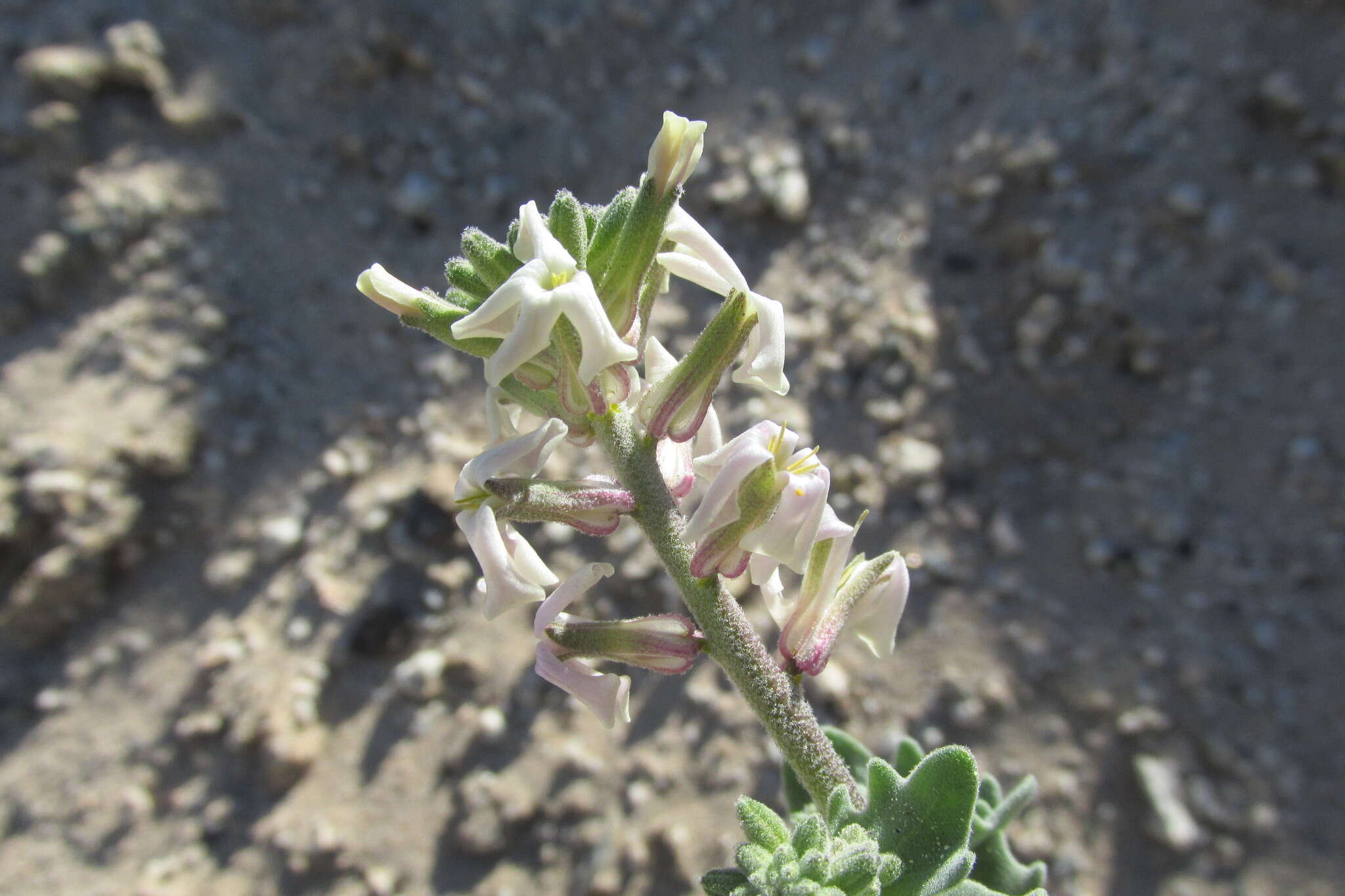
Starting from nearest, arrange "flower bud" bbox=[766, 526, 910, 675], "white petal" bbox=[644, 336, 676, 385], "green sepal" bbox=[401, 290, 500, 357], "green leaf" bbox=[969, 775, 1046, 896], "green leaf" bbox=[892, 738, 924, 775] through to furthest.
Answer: "green sepal" bbox=[401, 290, 500, 357] < "flower bud" bbox=[766, 526, 910, 675] < "white petal" bbox=[644, 336, 676, 385] < "green leaf" bbox=[969, 775, 1046, 896] < "green leaf" bbox=[892, 738, 924, 775]

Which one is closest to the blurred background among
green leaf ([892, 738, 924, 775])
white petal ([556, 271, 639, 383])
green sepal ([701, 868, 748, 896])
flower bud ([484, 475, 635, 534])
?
green leaf ([892, 738, 924, 775])

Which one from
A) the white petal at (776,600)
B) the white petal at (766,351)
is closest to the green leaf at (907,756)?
the white petal at (776,600)

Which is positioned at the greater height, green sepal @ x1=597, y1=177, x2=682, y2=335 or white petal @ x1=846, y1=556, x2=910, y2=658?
green sepal @ x1=597, y1=177, x2=682, y2=335

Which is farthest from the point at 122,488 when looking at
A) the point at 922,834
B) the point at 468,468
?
the point at 922,834

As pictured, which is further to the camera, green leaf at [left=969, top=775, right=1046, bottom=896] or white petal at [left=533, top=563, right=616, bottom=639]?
green leaf at [left=969, top=775, right=1046, bottom=896]

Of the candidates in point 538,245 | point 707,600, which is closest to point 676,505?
point 707,600

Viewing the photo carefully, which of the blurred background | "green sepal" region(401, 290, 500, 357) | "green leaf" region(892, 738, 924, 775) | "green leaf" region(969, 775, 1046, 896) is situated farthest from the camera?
the blurred background

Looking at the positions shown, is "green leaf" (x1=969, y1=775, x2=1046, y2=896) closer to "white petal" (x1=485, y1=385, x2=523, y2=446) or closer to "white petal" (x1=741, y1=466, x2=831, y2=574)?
"white petal" (x1=741, y1=466, x2=831, y2=574)

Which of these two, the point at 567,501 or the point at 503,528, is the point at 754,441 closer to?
the point at 567,501
